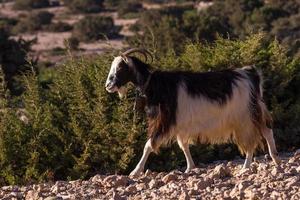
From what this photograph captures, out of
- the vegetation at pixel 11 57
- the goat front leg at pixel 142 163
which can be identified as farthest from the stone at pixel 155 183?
the vegetation at pixel 11 57

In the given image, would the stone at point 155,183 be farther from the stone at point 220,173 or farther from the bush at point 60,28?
the bush at point 60,28

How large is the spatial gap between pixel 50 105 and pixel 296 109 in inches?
146

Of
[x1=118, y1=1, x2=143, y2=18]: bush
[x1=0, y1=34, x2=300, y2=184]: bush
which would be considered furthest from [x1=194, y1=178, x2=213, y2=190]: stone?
[x1=118, y1=1, x2=143, y2=18]: bush

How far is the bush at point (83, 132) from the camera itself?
973 cm

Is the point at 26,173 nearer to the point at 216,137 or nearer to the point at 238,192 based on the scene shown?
the point at 216,137

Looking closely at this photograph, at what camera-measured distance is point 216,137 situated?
30.4ft

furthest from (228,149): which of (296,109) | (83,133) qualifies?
(83,133)

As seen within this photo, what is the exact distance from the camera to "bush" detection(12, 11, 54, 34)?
5830 cm

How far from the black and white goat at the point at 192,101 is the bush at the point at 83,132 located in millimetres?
821

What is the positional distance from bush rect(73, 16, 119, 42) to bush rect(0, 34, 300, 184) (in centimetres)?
3933

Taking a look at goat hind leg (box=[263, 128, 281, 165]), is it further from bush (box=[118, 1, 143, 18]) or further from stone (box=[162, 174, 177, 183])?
bush (box=[118, 1, 143, 18])

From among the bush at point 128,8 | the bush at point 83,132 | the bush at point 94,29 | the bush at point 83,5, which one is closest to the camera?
the bush at point 83,132

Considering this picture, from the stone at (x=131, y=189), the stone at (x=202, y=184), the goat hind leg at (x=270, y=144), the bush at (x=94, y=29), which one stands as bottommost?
the bush at (x=94, y=29)

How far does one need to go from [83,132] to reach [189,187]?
302 centimetres
